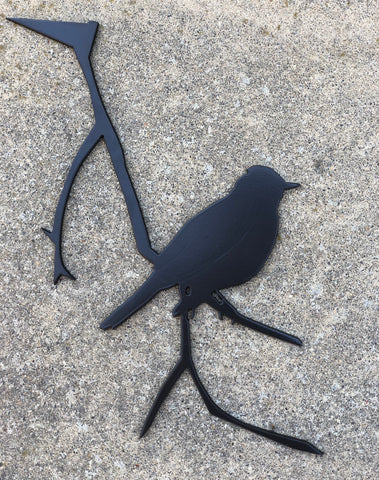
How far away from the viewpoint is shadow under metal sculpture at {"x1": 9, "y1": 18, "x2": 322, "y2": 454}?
127 cm

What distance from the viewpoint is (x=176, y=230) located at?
1342 millimetres

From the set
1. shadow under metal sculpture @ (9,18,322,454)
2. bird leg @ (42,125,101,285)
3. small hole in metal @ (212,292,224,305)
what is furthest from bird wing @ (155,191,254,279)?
bird leg @ (42,125,101,285)

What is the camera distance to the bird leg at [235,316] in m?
1.29

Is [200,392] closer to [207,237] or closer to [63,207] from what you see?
[207,237]

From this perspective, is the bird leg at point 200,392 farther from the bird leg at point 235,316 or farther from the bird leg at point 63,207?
the bird leg at point 63,207

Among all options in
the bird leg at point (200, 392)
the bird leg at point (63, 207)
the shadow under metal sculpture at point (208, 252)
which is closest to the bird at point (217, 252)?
the shadow under metal sculpture at point (208, 252)

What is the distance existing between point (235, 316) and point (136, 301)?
0.32 meters

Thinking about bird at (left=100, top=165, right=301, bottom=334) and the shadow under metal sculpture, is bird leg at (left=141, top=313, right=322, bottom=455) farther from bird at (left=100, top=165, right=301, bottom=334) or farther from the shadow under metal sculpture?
bird at (left=100, top=165, right=301, bottom=334)

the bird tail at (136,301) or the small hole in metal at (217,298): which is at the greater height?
the small hole in metal at (217,298)

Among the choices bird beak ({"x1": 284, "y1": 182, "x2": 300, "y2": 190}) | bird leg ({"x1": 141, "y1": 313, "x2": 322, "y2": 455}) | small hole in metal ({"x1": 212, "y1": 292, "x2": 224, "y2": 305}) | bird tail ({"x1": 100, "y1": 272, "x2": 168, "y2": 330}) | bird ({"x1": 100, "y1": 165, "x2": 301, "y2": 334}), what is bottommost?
bird leg ({"x1": 141, "y1": 313, "x2": 322, "y2": 455})

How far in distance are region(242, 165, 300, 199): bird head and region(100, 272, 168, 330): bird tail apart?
0.44 meters

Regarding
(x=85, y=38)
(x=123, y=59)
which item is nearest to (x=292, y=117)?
(x=123, y=59)

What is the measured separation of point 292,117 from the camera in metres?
1.38

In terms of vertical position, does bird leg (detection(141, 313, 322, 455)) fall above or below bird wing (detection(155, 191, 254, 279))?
below
